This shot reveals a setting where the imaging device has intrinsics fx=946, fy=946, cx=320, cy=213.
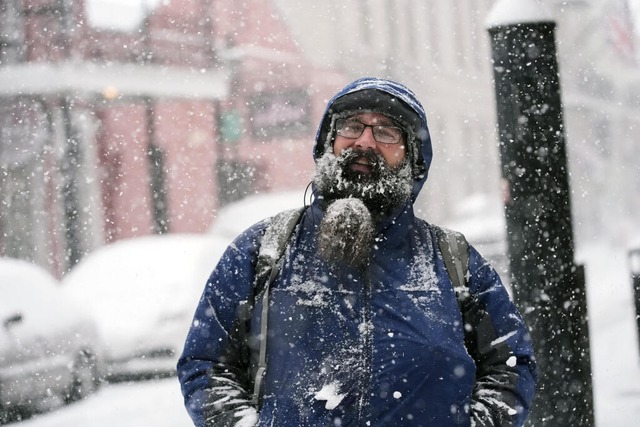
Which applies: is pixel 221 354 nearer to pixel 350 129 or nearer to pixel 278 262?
pixel 278 262

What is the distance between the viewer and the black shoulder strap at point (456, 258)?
2434mm

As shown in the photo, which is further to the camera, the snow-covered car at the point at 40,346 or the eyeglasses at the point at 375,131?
the snow-covered car at the point at 40,346

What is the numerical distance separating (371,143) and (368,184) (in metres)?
0.12

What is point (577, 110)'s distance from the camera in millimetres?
32875

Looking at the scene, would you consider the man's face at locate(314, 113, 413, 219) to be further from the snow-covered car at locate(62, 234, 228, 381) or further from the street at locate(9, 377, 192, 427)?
the snow-covered car at locate(62, 234, 228, 381)

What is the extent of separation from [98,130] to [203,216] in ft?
9.93

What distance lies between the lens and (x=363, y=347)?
2.32 m

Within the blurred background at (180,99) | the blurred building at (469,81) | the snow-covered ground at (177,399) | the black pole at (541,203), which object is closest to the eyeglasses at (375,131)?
the black pole at (541,203)

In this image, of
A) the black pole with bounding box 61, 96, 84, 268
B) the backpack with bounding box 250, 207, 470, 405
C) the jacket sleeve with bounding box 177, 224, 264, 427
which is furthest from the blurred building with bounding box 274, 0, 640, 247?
the jacket sleeve with bounding box 177, 224, 264, 427

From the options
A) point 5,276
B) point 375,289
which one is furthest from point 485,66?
point 375,289

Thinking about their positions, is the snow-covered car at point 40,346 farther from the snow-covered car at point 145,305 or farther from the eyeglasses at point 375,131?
the eyeglasses at point 375,131

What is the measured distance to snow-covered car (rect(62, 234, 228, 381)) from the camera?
29.4 feet

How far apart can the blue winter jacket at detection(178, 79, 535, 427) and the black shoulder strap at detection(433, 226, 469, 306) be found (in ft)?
0.07

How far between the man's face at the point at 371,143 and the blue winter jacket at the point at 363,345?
0.58ft
